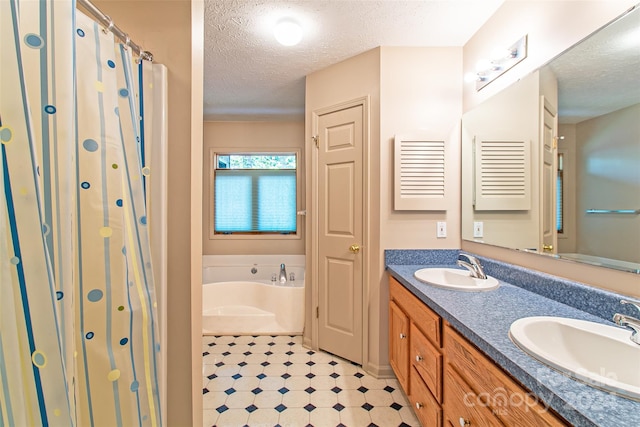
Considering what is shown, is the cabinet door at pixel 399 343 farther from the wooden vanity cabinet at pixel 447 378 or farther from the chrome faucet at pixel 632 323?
the chrome faucet at pixel 632 323

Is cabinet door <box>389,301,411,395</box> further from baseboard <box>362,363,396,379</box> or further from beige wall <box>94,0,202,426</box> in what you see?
beige wall <box>94,0,202,426</box>

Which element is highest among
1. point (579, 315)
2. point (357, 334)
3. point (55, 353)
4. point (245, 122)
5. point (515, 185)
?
point (245, 122)

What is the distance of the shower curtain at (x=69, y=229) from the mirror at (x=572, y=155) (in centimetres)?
167

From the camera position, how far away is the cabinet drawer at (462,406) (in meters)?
0.87

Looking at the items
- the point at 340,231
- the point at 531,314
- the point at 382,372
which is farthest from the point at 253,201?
the point at 531,314

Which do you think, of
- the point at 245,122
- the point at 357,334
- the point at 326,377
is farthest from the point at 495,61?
the point at 245,122

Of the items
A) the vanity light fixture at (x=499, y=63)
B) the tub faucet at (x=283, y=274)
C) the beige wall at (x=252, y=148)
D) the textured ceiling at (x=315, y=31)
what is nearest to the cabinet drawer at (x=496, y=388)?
the vanity light fixture at (x=499, y=63)

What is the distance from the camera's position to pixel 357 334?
7.07ft

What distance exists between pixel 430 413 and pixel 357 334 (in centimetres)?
90

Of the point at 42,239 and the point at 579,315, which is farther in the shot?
the point at 579,315

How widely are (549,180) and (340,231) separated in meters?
1.36

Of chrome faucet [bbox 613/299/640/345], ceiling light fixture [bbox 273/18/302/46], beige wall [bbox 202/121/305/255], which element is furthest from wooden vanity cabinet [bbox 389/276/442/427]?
beige wall [bbox 202/121/305/255]

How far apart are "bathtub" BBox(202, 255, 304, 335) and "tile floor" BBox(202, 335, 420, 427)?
0.29 m

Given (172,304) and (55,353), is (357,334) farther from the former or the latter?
(55,353)
